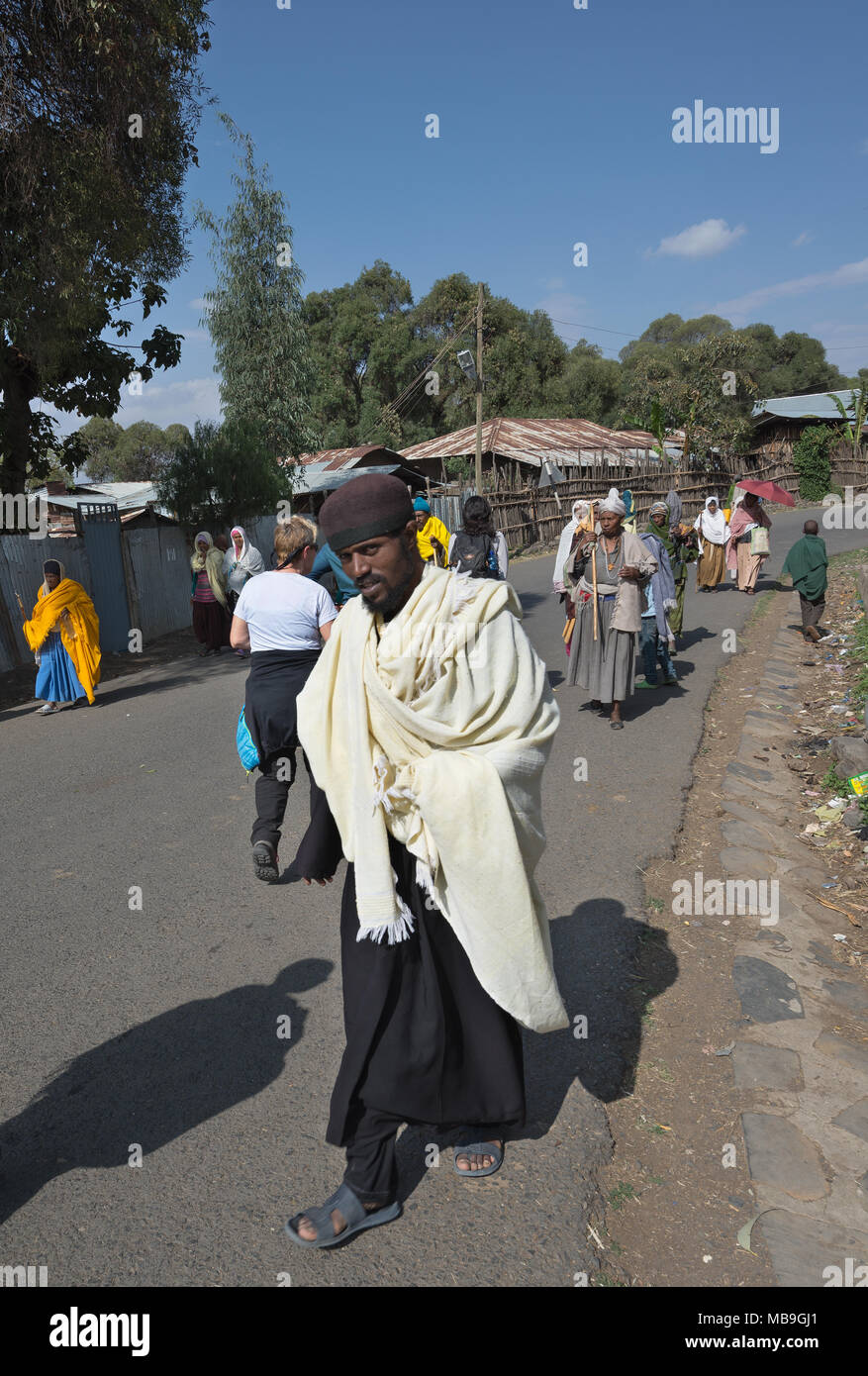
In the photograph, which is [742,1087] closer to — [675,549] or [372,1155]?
[372,1155]

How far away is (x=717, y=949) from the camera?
4219mm

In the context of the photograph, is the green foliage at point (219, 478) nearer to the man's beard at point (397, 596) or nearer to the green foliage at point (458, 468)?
the green foliage at point (458, 468)

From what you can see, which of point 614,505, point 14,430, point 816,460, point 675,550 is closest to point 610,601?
point 614,505

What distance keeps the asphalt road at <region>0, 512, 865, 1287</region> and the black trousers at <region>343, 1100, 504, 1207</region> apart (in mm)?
116

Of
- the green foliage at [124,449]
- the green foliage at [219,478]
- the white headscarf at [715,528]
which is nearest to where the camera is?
the white headscarf at [715,528]

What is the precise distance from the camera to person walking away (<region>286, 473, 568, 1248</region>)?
7.82 ft

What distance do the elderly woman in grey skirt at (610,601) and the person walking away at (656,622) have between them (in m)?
0.68

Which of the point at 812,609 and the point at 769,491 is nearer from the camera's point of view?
the point at 812,609

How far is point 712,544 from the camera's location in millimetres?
16734

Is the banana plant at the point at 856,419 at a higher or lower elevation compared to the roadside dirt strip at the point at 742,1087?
higher

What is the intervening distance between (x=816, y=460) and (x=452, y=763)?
43.1m

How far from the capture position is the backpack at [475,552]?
748cm

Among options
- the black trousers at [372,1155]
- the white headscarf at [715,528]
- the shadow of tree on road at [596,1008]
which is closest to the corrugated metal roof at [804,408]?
the white headscarf at [715,528]

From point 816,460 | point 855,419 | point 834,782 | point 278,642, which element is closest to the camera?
point 278,642
